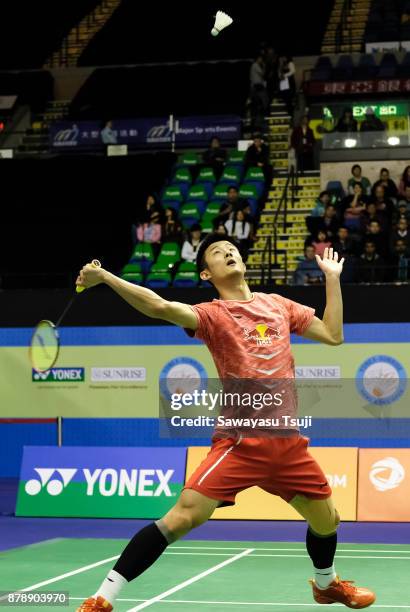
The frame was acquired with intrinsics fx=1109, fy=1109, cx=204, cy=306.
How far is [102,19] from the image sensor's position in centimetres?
2836

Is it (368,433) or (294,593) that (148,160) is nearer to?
(368,433)

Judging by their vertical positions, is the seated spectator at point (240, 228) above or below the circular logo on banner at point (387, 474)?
above

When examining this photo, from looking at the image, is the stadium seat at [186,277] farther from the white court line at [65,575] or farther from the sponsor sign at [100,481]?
the white court line at [65,575]

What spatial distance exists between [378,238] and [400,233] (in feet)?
1.03

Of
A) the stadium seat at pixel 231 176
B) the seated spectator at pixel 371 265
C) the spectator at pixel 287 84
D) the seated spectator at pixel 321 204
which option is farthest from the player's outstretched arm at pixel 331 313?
the spectator at pixel 287 84

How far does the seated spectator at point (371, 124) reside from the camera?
18078 millimetres

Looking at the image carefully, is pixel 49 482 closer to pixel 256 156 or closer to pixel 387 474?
pixel 387 474

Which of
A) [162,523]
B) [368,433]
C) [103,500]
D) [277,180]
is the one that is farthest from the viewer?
[277,180]

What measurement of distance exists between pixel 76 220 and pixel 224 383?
14.4 m

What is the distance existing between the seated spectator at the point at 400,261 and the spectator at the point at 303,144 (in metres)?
3.97

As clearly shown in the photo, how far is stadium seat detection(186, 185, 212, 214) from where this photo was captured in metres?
18.5

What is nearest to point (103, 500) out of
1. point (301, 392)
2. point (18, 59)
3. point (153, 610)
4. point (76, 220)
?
point (301, 392)

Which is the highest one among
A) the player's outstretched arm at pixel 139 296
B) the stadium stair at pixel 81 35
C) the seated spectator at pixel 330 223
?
the stadium stair at pixel 81 35

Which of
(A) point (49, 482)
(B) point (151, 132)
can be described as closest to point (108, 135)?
(B) point (151, 132)
